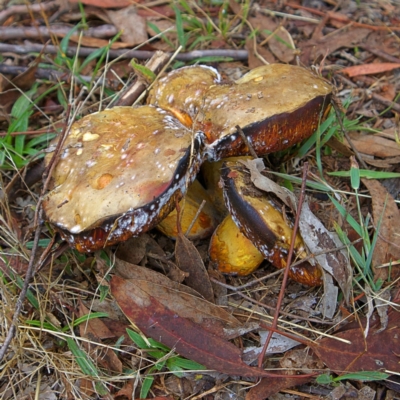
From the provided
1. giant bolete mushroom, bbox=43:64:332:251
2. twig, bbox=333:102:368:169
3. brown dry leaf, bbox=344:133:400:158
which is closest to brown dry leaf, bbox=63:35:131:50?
giant bolete mushroom, bbox=43:64:332:251

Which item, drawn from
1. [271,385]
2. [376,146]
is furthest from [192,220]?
[376,146]

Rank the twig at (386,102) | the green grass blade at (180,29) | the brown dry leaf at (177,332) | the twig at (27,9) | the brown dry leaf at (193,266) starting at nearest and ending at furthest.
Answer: the brown dry leaf at (177,332), the brown dry leaf at (193,266), the twig at (386,102), the green grass blade at (180,29), the twig at (27,9)

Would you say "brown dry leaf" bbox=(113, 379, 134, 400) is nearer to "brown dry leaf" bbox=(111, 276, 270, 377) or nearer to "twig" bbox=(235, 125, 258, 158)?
"brown dry leaf" bbox=(111, 276, 270, 377)

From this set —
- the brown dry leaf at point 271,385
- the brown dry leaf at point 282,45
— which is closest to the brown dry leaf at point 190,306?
the brown dry leaf at point 271,385

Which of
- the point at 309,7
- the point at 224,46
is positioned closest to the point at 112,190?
the point at 224,46

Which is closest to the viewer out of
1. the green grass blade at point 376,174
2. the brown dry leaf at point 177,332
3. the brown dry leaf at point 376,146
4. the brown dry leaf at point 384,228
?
the brown dry leaf at point 177,332

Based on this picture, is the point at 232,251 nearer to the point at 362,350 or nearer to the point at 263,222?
the point at 263,222

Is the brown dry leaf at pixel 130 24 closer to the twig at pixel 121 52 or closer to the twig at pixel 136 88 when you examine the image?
the twig at pixel 121 52

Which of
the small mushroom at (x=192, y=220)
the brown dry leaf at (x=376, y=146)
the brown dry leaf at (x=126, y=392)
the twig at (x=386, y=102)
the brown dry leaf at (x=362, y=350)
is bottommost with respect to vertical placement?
the brown dry leaf at (x=126, y=392)
